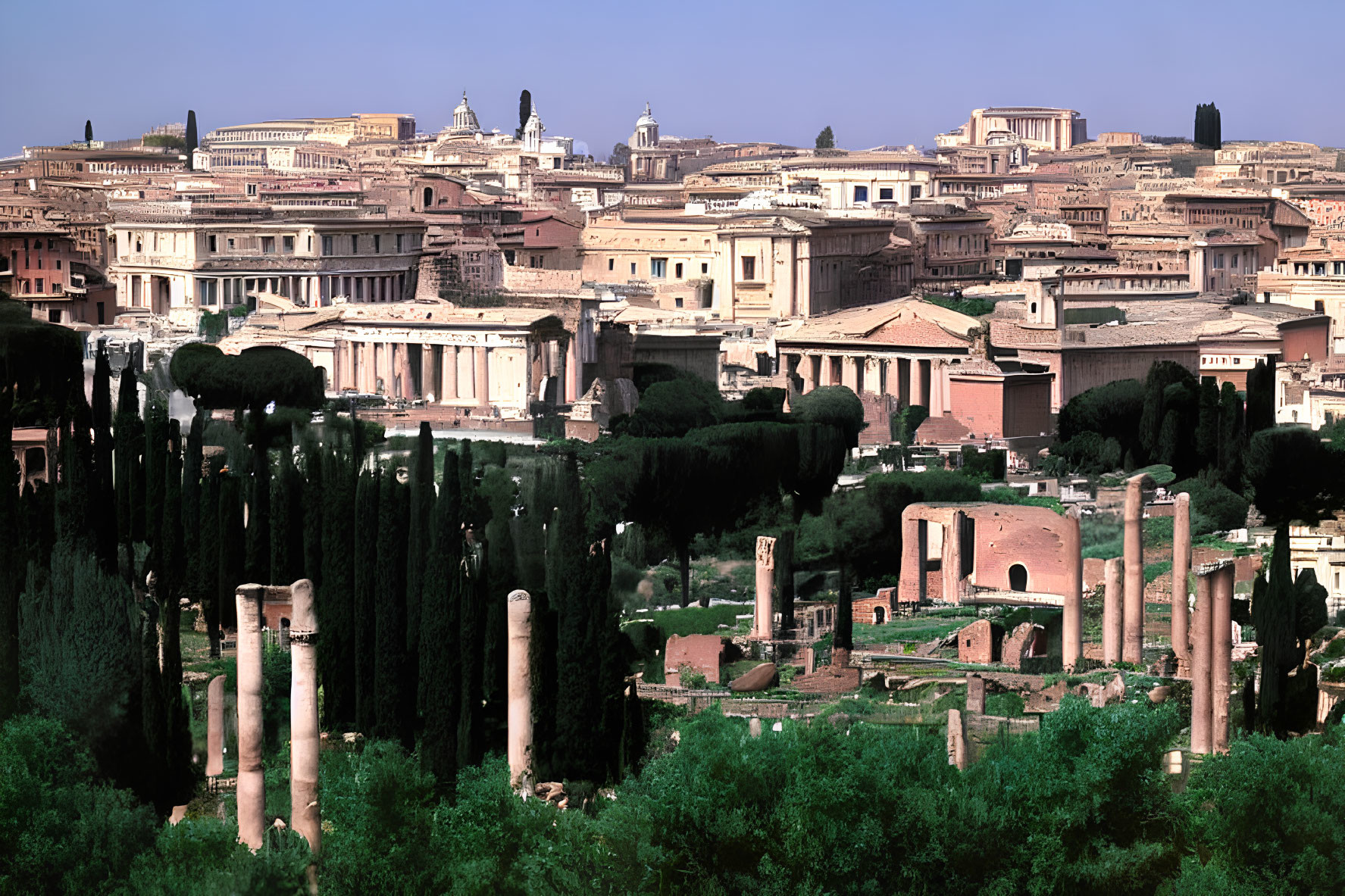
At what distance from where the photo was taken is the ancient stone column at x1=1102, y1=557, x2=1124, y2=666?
19875 millimetres

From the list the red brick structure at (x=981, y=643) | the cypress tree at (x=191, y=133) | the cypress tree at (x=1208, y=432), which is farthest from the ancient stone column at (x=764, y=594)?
the cypress tree at (x=191, y=133)

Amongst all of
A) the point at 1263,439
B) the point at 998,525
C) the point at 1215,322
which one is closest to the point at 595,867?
the point at 998,525

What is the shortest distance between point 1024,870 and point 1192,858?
775mm

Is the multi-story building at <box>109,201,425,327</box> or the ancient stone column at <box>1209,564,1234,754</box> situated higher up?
the multi-story building at <box>109,201,425,327</box>

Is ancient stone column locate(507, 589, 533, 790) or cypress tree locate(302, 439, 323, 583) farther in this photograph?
cypress tree locate(302, 439, 323, 583)

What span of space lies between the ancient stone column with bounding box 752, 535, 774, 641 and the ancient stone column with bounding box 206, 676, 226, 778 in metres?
4.73

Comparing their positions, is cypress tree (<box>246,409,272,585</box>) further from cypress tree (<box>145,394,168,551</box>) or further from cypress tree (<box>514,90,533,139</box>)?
cypress tree (<box>514,90,533,139</box>)

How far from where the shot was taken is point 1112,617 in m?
20.0

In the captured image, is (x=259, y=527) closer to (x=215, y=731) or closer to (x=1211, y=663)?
(x=215, y=731)

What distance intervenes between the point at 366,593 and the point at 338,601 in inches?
15.6

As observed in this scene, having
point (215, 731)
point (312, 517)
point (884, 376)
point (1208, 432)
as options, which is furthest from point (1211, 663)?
point (884, 376)

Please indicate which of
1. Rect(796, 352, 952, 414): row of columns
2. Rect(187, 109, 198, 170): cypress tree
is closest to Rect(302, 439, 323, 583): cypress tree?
Rect(796, 352, 952, 414): row of columns

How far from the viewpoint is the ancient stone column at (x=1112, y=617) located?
19.9 metres

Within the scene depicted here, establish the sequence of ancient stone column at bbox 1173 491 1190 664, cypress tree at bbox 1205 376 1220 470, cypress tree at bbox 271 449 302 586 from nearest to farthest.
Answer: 1. ancient stone column at bbox 1173 491 1190 664
2. cypress tree at bbox 271 449 302 586
3. cypress tree at bbox 1205 376 1220 470
